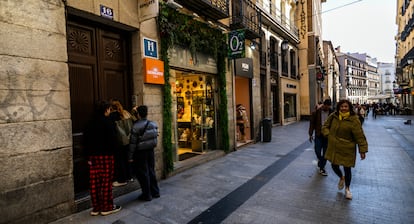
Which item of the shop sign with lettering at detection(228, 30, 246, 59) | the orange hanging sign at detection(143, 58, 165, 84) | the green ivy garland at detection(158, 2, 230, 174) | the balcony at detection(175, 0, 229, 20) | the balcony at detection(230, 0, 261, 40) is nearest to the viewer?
the orange hanging sign at detection(143, 58, 165, 84)

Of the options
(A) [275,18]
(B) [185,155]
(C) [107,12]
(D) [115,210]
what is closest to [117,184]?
(D) [115,210]

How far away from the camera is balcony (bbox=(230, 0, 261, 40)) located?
9609 mm

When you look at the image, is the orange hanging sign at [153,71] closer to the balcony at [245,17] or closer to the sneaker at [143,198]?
the sneaker at [143,198]

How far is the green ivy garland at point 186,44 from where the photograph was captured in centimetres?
613

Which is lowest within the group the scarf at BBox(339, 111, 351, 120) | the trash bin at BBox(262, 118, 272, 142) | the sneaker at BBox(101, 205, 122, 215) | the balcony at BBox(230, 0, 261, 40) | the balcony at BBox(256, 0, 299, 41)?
the sneaker at BBox(101, 205, 122, 215)

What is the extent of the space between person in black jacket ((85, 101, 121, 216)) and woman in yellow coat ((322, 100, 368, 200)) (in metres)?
A: 4.05

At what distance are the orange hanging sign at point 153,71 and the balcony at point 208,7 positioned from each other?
90.1 inches

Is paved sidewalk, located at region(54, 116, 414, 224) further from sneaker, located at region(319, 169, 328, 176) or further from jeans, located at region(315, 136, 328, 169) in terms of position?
jeans, located at region(315, 136, 328, 169)

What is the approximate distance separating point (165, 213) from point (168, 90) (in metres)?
3.13

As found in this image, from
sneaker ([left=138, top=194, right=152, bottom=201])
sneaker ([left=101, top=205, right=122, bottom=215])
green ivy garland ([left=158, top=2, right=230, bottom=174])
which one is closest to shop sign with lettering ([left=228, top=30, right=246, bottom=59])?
green ivy garland ([left=158, top=2, right=230, bottom=174])

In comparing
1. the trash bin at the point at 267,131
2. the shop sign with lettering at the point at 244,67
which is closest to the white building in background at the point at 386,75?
the trash bin at the point at 267,131

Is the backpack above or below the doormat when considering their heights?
above

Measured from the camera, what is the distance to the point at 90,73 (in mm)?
4906

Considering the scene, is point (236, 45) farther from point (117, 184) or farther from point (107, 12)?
point (117, 184)
